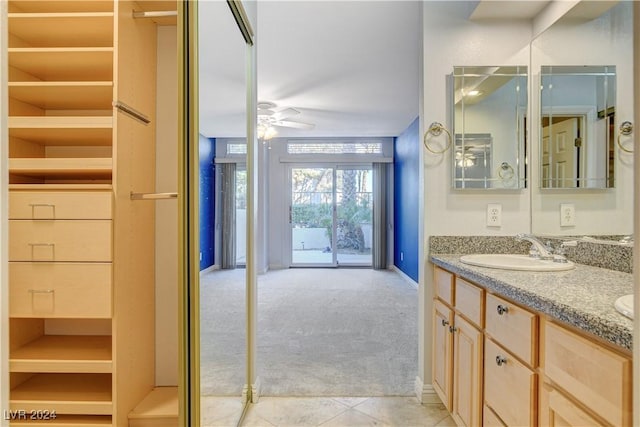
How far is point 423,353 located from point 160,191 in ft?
5.65

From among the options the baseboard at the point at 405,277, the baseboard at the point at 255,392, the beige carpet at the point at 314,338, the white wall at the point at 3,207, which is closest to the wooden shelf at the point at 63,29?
the white wall at the point at 3,207

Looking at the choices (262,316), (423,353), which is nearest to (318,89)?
(262,316)

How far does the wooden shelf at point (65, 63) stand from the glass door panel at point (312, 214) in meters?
5.99

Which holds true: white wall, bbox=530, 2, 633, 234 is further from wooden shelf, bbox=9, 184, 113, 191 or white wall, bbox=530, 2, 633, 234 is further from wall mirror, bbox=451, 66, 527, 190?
Result: wooden shelf, bbox=9, 184, 113, 191

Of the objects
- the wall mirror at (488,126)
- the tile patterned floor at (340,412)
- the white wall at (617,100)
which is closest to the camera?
the white wall at (617,100)

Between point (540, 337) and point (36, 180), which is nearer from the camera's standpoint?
point (36, 180)

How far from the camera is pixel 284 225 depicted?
274 inches

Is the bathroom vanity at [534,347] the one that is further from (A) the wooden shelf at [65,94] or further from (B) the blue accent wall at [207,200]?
(A) the wooden shelf at [65,94]

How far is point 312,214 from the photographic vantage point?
22.9ft

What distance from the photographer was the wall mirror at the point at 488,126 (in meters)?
1.98

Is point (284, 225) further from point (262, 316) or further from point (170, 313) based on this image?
point (170, 313)

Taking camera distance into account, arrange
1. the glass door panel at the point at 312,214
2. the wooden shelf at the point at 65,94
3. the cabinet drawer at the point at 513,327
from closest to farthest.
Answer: the wooden shelf at the point at 65,94 < the cabinet drawer at the point at 513,327 < the glass door panel at the point at 312,214

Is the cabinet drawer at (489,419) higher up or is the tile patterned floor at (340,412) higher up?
the cabinet drawer at (489,419)

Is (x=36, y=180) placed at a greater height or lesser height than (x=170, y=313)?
greater
